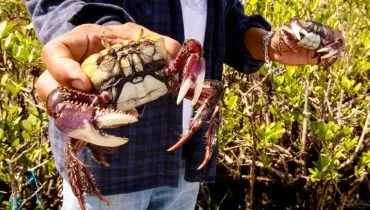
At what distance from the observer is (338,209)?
356cm

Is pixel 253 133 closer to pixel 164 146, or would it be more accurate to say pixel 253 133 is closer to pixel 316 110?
pixel 316 110

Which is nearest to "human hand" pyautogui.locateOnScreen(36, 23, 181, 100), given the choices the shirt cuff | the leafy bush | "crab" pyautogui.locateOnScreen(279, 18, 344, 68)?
the shirt cuff

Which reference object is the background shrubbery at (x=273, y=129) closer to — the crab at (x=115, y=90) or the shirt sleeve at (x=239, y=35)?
the shirt sleeve at (x=239, y=35)

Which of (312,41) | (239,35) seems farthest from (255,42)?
(312,41)

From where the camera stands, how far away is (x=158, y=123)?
1.99 m

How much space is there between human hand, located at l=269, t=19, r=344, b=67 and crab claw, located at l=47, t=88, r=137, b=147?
0.69 meters

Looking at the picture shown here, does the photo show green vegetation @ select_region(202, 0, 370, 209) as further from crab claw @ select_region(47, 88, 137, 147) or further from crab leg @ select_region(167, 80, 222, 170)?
crab claw @ select_region(47, 88, 137, 147)

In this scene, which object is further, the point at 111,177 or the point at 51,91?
the point at 111,177

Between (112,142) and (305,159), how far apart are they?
229 centimetres

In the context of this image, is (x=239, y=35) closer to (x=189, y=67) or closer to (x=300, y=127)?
(x=189, y=67)

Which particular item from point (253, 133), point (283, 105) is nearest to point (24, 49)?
point (253, 133)

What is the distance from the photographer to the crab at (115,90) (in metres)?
1.33

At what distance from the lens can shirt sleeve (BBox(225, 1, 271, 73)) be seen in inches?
85.7

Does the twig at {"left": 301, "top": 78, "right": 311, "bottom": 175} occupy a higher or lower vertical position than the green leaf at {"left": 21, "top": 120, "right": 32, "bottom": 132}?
lower
